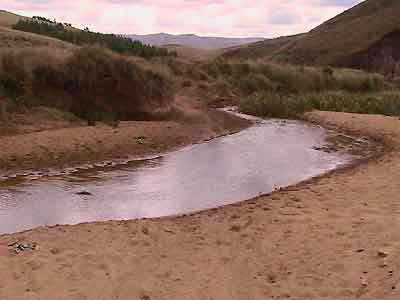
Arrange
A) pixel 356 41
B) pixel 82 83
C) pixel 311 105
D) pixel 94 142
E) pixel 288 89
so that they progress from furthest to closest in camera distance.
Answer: pixel 356 41, pixel 288 89, pixel 311 105, pixel 82 83, pixel 94 142

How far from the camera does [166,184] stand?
1199cm

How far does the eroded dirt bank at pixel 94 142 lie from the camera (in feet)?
43.0

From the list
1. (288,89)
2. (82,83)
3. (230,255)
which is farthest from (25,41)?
(230,255)

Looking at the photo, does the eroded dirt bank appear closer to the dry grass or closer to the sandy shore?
the sandy shore

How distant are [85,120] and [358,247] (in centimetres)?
1234

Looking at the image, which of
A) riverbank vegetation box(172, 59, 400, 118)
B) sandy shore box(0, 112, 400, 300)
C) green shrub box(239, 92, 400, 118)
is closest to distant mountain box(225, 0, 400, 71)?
riverbank vegetation box(172, 59, 400, 118)

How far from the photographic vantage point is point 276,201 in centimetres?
979

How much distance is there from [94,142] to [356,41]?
4715 centimetres

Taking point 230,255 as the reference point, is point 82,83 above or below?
above

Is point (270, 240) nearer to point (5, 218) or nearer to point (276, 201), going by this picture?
point (276, 201)

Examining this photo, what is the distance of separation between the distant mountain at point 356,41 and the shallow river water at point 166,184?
37964 millimetres

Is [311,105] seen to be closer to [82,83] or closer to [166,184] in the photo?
[82,83]

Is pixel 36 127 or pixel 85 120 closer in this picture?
pixel 36 127

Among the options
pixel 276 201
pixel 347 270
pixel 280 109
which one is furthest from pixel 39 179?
pixel 280 109
